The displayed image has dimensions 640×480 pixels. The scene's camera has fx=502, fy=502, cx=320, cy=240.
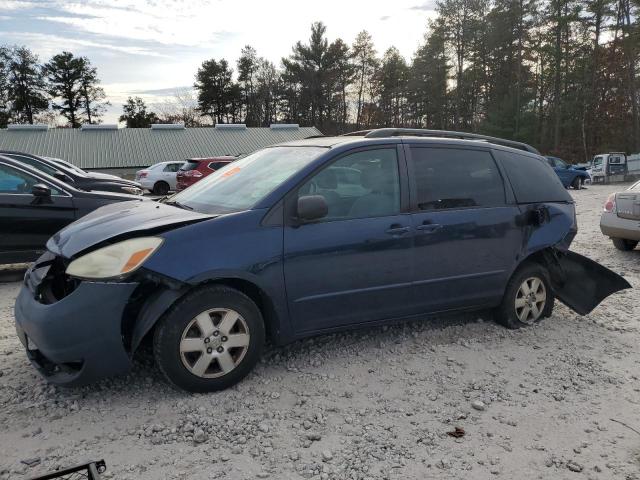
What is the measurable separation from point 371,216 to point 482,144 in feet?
4.84

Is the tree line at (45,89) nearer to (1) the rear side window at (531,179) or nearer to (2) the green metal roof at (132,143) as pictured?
(2) the green metal roof at (132,143)

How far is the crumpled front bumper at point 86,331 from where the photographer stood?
296 cm

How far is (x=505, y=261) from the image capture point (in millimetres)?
4391

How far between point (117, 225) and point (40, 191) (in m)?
3.81

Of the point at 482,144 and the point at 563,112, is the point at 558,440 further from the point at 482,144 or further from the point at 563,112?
the point at 563,112

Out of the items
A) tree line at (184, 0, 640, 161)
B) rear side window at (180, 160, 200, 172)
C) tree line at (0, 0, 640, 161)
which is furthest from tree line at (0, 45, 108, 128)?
rear side window at (180, 160, 200, 172)

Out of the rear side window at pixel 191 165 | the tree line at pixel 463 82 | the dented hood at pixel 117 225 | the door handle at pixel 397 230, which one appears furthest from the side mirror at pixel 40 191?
the tree line at pixel 463 82

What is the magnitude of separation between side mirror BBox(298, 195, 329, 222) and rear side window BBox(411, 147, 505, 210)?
0.96m

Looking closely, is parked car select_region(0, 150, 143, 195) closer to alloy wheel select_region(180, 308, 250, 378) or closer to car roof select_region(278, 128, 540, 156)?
car roof select_region(278, 128, 540, 156)

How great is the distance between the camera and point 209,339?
319 cm

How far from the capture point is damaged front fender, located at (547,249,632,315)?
4.80m

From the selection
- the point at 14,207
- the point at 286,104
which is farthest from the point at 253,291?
the point at 286,104

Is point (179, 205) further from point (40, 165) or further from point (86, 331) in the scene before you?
point (40, 165)

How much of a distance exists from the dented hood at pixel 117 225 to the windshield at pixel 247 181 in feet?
0.74
